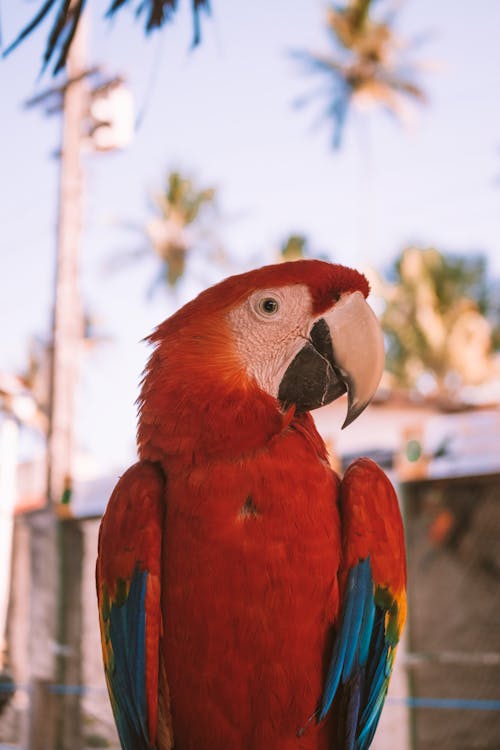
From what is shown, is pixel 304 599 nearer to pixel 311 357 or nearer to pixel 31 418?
pixel 311 357

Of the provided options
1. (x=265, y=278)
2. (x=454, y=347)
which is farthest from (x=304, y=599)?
(x=454, y=347)

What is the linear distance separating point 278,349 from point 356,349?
0.12m

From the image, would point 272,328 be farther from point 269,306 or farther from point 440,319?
point 440,319

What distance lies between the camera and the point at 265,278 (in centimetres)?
118

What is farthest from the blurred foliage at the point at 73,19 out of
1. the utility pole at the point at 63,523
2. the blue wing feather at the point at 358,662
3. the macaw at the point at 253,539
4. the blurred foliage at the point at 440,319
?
the blurred foliage at the point at 440,319

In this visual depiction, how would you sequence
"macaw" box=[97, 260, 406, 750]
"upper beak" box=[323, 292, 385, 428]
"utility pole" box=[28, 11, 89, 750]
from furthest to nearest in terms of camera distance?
"utility pole" box=[28, 11, 89, 750]
"upper beak" box=[323, 292, 385, 428]
"macaw" box=[97, 260, 406, 750]

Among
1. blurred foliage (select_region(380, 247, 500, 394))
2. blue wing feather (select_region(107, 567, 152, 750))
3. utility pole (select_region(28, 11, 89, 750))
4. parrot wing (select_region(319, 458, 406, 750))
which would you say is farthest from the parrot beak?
blurred foliage (select_region(380, 247, 500, 394))

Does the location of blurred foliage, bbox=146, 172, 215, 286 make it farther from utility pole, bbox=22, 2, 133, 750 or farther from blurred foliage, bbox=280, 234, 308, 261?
utility pole, bbox=22, 2, 133, 750

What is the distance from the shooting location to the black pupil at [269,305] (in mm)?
1180

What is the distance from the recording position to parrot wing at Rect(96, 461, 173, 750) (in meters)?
1.09

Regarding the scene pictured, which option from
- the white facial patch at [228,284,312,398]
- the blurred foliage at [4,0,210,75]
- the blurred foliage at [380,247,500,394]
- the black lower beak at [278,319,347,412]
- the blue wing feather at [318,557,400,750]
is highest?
the blurred foliage at [380,247,500,394]

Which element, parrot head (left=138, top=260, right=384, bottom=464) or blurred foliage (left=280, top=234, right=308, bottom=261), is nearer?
parrot head (left=138, top=260, right=384, bottom=464)

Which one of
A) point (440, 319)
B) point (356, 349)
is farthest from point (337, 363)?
point (440, 319)

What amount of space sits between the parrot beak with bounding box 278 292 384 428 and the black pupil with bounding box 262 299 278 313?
72mm
